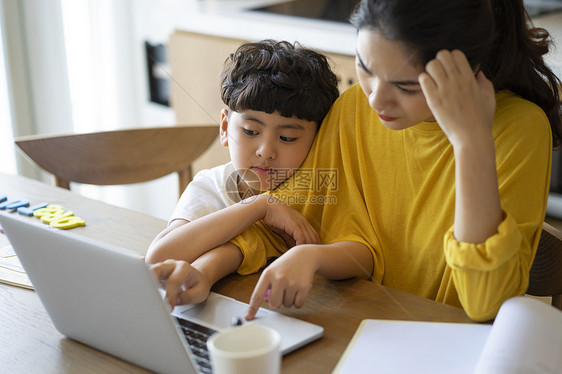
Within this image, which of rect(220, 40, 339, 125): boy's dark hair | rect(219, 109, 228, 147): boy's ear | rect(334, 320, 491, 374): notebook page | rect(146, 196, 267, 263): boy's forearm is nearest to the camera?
rect(334, 320, 491, 374): notebook page

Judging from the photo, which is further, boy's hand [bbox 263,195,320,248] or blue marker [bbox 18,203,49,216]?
blue marker [bbox 18,203,49,216]

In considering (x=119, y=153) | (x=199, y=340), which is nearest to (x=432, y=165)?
(x=199, y=340)

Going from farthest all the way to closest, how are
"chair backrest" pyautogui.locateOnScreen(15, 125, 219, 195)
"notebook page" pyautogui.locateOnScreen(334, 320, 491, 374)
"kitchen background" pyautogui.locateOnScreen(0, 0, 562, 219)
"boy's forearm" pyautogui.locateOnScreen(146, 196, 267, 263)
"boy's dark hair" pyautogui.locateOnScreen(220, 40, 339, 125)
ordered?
"kitchen background" pyautogui.locateOnScreen(0, 0, 562, 219) < "chair backrest" pyautogui.locateOnScreen(15, 125, 219, 195) < "boy's dark hair" pyautogui.locateOnScreen(220, 40, 339, 125) < "boy's forearm" pyautogui.locateOnScreen(146, 196, 267, 263) < "notebook page" pyautogui.locateOnScreen(334, 320, 491, 374)

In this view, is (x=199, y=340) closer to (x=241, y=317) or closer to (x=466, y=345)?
(x=241, y=317)

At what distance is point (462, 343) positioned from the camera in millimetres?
792

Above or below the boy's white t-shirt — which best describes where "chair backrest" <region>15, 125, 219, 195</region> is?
below

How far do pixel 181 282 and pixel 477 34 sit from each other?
1.65 ft

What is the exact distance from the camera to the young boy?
101 cm

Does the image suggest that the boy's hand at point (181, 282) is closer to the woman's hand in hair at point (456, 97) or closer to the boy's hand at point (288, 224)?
the boy's hand at point (288, 224)

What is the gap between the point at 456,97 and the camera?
83 cm

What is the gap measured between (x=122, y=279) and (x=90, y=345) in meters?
0.16

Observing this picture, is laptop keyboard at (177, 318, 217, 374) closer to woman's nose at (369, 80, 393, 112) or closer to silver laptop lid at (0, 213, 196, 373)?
silver laptop lid at (0, 213, 196, 373)

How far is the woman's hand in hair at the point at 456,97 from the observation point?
0.82m

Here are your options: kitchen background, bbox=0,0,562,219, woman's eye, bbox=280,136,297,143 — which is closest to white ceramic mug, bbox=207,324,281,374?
woman's eye, bbox=280,136,297,143
